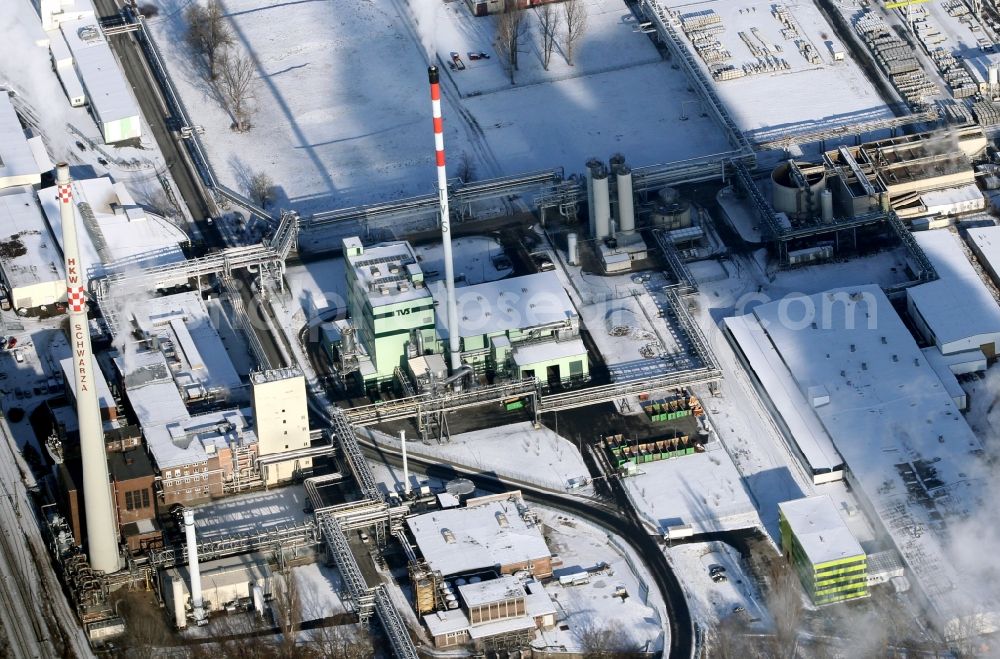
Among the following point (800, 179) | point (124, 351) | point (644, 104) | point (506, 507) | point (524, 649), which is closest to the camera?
point (524, 649)

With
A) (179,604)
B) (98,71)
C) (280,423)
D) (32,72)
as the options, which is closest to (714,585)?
(280,423)

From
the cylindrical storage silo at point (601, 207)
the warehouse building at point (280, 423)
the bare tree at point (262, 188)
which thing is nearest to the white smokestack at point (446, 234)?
the warehouse building at point (280, 423)

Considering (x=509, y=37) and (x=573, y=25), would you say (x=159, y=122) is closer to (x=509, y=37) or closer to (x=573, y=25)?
(x=509, y=37)

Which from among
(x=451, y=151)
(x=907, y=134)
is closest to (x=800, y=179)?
(x=907, y=134)

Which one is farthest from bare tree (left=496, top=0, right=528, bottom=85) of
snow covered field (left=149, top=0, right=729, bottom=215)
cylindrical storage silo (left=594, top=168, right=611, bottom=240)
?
cylindrical storage silo (left=594, top=168, right=611, bottom=240)

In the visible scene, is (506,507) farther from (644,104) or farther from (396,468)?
(644,104)

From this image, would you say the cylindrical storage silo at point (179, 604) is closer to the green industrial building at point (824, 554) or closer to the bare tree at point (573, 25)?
the green industrial building at point (824, 554)
